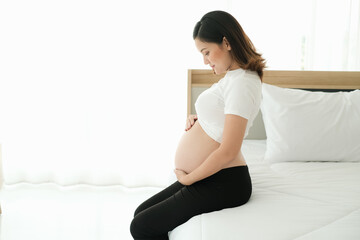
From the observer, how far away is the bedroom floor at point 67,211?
2.01m

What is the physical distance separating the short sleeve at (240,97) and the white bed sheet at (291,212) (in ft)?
1.10

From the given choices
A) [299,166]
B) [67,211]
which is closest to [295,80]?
[299,166]

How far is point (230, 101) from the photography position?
3.75 feet

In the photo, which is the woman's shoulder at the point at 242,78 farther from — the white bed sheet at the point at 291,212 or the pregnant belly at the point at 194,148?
the white bed sheet at the point at 291,212

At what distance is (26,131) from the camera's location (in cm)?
276

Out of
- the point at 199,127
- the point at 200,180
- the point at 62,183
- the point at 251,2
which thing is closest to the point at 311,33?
the point at 251,2

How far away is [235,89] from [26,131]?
84.3 inches

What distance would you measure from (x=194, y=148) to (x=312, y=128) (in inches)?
32.2

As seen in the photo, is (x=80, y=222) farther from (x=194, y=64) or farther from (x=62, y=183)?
(x=194, y=64)

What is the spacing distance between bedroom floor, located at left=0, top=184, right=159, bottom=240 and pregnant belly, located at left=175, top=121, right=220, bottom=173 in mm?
822

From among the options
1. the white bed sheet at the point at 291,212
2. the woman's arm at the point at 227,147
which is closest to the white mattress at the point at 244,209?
the white bed sheet at the point at 291,212

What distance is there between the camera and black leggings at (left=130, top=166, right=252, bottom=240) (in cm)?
117

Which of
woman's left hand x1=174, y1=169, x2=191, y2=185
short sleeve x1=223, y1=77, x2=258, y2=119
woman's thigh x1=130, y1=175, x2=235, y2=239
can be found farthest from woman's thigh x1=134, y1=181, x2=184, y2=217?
short sleeve x1=223, y1=77, x2=258, y2=119

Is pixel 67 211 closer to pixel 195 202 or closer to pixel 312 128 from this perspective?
pixel 195 202
